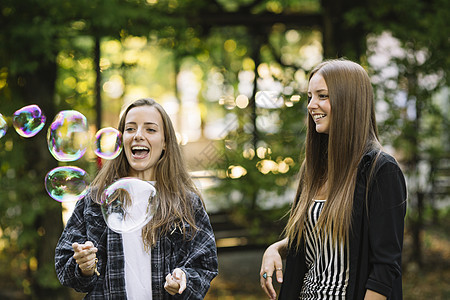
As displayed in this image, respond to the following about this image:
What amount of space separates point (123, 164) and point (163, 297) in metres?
0.68

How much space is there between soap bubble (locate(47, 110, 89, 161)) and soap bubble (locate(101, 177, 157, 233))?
0.77m

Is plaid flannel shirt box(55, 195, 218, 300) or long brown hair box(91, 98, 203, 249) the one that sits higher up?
long brown hair box(91, 98, 203, 249)

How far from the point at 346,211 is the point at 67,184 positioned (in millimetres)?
1435

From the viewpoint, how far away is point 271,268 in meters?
2.21

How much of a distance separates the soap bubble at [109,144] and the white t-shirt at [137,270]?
46cm

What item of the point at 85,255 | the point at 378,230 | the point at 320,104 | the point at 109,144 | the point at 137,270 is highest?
the point at 320,104

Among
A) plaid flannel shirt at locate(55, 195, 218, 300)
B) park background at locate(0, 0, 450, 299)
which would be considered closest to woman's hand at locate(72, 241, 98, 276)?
plaid flannel shirt at locate(55, 195, 218, 300)

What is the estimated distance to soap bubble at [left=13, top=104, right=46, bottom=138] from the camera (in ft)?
10.8

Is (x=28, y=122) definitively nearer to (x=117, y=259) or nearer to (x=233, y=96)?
(x=117, y=259)

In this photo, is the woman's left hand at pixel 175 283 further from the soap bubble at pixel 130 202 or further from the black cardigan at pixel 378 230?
the black cardigan at pixel 378 230

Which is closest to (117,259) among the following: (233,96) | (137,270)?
(137,270)

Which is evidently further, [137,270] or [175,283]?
[137,270]

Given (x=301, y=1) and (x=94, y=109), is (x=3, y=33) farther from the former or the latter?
(x=301, y=1)

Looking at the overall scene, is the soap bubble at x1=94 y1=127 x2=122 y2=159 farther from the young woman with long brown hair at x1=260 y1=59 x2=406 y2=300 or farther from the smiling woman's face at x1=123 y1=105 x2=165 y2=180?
the young woman with long brown hair at x1=260 y1=59 x2=406 y2=300
